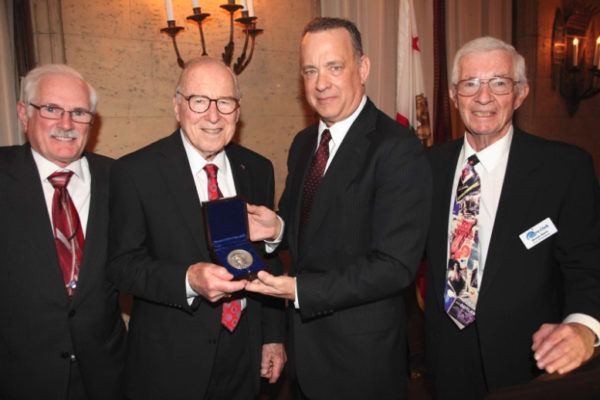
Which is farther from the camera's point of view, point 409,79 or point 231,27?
point 409,79

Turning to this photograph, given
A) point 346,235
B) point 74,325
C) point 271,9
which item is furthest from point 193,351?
point 271,9

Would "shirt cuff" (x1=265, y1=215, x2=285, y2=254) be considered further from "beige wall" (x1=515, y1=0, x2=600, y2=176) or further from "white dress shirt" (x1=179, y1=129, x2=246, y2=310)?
"beige wall" (x1=515, y1=0, x2=600, y2=176)

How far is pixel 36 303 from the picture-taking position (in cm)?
209

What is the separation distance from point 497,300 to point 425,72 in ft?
12.2

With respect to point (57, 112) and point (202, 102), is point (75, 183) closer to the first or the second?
point (57, 112)

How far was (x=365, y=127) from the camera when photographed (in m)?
2.01

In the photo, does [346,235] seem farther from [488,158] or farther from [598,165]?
[598,165]

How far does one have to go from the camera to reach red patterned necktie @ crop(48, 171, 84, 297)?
7.09 ft

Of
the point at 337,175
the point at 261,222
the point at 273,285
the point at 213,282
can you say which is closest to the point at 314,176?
the point at 337,175

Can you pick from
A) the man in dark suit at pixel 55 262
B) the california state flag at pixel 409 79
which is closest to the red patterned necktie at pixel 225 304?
the man in dark suit at pixel 55 262

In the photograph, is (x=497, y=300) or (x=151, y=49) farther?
(x=151, y=49)

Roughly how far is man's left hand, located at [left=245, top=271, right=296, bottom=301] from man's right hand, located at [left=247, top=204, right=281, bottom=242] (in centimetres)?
47

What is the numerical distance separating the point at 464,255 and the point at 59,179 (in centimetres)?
200

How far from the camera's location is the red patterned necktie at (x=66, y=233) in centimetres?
216
